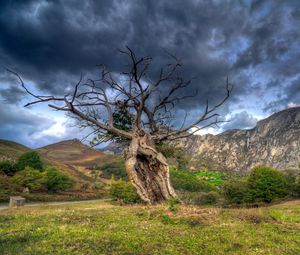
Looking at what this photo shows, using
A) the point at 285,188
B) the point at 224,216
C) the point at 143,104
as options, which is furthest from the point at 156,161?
the point at 285,188

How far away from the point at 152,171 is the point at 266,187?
3327 inches

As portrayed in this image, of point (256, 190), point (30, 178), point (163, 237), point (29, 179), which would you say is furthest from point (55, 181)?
point (163, 237)

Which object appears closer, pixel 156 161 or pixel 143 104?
pixel 156 161

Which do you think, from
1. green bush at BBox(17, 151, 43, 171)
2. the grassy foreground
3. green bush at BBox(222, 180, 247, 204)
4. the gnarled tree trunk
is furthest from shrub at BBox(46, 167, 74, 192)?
the grassy foreground

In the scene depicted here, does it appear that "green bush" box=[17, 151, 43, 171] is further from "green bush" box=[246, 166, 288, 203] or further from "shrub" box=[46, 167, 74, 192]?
"green bush" box=[246, 166, 288, 203]

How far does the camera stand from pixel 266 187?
9188cm

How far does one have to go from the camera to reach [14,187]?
7962 centimetres

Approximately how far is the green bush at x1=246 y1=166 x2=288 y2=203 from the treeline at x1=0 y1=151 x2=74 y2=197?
7139 cm

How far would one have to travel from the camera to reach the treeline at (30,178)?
8299 cm

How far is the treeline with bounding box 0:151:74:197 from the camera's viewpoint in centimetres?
8299

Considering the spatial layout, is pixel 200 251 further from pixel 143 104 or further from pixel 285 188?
pixel 285 188

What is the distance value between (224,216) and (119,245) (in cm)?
736

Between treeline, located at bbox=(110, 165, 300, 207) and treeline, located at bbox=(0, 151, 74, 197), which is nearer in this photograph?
treeline, located at bbox=(0, 151, 74, 197)

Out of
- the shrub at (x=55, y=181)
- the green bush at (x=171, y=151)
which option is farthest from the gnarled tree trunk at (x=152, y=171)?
the shrub at (x=55, y=181)
